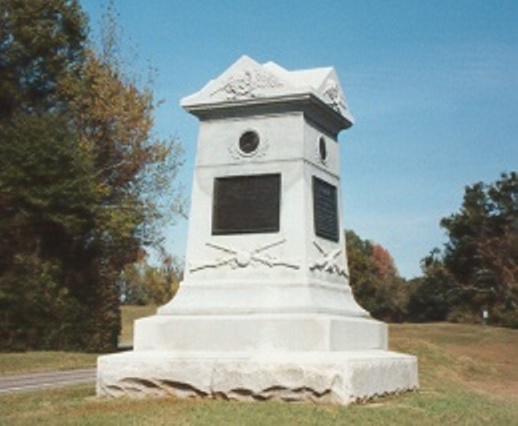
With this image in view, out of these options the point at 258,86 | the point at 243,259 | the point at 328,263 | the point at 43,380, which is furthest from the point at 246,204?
the point at 43,380

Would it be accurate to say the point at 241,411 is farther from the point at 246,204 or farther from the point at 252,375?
the point at 246,204

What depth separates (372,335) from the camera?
12.5 meters

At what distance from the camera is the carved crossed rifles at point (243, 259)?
454 inches

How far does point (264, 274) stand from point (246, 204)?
3.84 feet

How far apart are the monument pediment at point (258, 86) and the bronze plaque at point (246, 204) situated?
4.09 feet

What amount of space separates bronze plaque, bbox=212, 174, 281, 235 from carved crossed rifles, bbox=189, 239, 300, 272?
0.83 feet

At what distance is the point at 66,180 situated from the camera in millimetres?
28844

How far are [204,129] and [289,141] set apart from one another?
1.52 metres

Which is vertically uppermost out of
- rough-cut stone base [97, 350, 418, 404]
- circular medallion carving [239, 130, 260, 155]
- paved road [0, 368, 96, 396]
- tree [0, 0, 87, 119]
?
tree [0, 0, 87, 119]

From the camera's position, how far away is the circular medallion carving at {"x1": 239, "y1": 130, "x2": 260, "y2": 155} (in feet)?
39.9

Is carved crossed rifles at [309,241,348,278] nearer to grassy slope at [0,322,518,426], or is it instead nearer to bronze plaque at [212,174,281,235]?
bronze plaque at [212,174,281,235]

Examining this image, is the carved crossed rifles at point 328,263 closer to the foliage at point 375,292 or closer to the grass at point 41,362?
the grass at point 41,362

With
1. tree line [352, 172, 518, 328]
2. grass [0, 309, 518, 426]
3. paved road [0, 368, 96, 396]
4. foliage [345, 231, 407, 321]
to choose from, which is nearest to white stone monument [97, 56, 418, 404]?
grass [0, 309, 518, 426]

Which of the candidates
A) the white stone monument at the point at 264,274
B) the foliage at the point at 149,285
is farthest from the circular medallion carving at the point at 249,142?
the foliage at the point at 149,285
